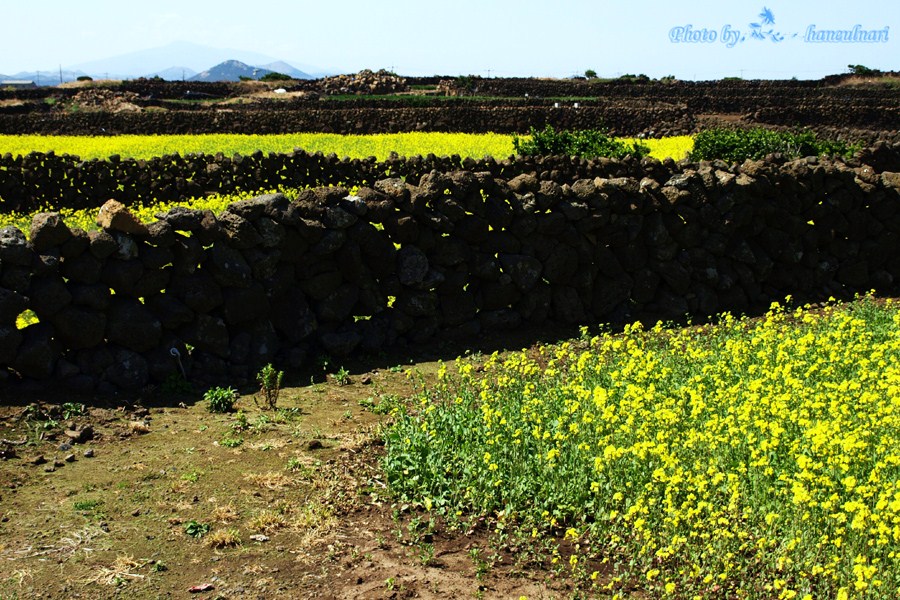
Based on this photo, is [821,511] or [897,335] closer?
[821,511]

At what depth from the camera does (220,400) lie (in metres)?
9.55

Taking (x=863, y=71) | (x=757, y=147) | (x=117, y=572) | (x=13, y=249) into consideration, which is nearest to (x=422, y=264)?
(x=13, y=249)

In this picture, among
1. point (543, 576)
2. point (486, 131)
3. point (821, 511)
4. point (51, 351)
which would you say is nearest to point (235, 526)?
point (543, 576)

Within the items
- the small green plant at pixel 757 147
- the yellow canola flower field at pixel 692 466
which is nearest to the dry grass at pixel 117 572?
the yellow canola flower field at pixel 692 466

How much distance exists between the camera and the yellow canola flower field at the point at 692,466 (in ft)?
20.2

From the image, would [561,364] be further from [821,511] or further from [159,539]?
[159,539]

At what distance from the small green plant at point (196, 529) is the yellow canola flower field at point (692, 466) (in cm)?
158

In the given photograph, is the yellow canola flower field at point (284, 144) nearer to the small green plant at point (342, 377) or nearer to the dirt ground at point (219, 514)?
the small green plant at point (342, 377)

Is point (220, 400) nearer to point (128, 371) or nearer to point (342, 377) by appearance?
point (128, 371)

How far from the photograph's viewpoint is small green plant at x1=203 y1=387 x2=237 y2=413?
9.52m

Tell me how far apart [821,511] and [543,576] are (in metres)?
1.99

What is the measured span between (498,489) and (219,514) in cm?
223

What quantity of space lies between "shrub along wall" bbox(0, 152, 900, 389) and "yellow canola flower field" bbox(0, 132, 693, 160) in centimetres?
1615

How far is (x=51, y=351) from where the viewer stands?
9406mm
